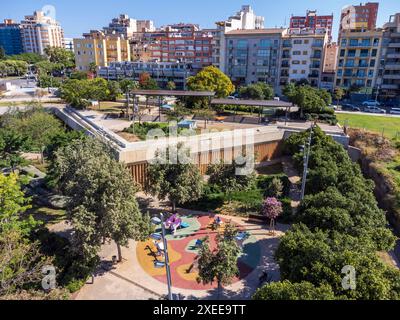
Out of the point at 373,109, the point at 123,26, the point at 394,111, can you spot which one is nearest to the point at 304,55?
the point at 373,109

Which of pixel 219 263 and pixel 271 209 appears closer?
pixel 219 263

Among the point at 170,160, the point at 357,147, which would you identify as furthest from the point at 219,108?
the point at 170,160

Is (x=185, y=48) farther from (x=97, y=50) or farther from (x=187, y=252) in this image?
(x=187, y=252)

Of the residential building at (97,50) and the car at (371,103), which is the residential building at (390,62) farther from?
the residential building at (97,50)

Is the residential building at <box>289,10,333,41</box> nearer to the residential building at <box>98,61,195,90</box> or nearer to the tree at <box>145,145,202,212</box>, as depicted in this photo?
the residential building at <box>98,61,195,90</box>

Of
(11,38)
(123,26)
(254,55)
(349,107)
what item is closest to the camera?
(349,107)

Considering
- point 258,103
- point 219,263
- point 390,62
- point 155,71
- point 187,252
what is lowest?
point 187,252

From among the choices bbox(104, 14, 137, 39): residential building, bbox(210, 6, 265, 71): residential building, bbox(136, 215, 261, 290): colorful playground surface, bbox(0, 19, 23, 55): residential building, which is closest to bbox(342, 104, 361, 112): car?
bbox(210, 6, 265, 71): residential building

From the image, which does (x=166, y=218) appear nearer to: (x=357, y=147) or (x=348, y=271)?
(x=348, y=271)
